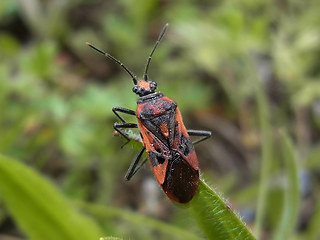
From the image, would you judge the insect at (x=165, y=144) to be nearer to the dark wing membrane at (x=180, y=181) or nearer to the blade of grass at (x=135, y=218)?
the dark wing membrane at (x=180, y=181)

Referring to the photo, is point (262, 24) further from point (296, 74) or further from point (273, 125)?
point (273, 125)

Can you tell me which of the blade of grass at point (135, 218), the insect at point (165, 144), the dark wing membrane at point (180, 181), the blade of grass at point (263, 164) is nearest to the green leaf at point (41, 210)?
the blade of grass at point (135, 218)

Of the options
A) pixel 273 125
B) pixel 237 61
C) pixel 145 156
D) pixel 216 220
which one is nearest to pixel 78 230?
pixel 145 156

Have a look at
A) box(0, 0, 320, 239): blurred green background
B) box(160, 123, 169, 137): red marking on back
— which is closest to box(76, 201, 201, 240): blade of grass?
box(0, 0, 320, 239): blurred green background

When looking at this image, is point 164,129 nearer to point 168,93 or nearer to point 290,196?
point 290,196

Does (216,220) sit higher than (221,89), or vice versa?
(221,89)

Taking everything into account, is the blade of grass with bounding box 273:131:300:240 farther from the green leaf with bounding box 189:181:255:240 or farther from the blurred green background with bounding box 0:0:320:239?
the green leaf with bounding box 189:181:255:240
